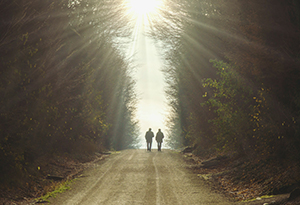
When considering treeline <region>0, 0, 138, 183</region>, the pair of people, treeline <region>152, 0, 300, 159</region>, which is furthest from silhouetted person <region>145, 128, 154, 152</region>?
treeline <region>152, 0, 300, 159</region>

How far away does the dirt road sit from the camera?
32.0 feet

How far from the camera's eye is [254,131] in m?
13.3

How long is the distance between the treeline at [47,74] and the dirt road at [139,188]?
8.00 ft

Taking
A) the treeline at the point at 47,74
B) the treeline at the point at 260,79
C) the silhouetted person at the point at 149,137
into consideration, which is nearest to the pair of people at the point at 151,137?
the silhouetted person at the point at 149,137

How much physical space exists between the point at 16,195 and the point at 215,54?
55.2 ft

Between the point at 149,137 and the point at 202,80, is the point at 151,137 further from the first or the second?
the point at 202,80

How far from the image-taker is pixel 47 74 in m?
13.5

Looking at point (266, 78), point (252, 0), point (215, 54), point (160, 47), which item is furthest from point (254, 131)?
point (160, 47)

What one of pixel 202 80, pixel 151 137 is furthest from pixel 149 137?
pixel 202 80

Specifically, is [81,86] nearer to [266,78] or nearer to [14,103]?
[14,103]

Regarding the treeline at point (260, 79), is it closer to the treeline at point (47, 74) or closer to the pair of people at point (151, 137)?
the treeline at point (47, 74)

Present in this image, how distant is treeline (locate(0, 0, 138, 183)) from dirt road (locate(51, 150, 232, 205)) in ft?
8.00

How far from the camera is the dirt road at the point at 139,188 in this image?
9750 millimetres

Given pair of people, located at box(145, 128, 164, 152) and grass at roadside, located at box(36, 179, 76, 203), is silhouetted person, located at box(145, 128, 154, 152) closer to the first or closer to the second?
pair of people, located at box(145, 128, 164, 152)
